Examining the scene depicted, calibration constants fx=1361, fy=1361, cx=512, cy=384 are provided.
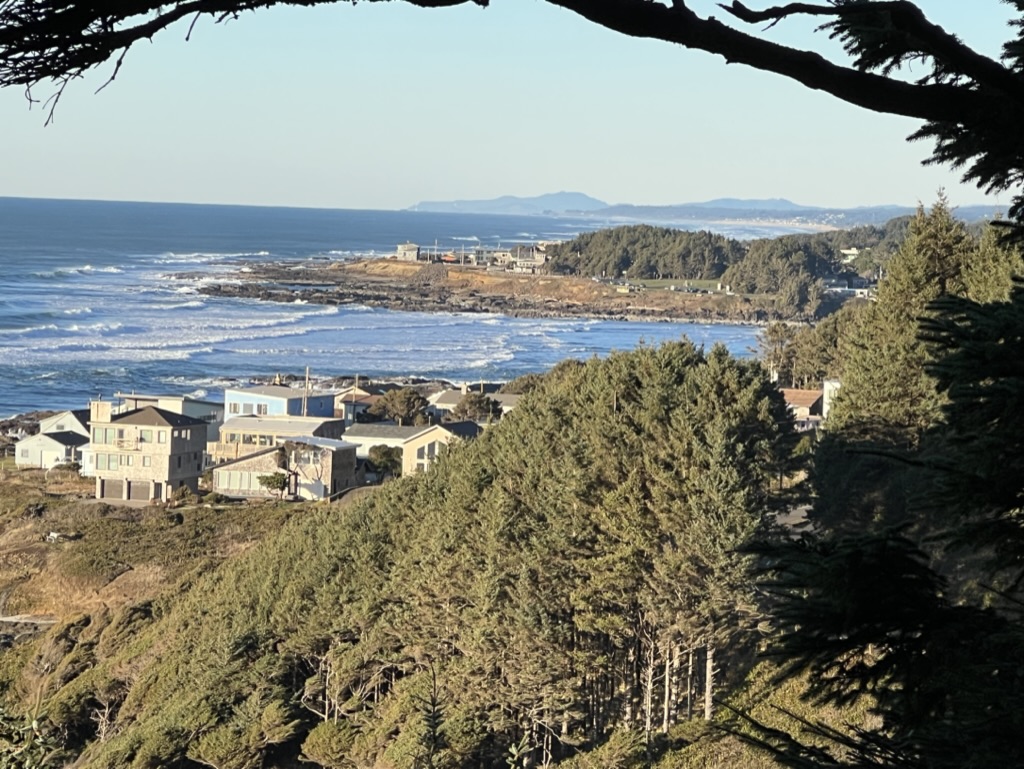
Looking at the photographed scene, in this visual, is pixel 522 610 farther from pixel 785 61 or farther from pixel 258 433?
pixel 258 433

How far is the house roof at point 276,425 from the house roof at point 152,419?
3355 millimetres

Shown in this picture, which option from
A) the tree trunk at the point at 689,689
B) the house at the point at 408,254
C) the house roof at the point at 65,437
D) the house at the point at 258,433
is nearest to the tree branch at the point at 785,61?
the tree trunk at the point at 689,689

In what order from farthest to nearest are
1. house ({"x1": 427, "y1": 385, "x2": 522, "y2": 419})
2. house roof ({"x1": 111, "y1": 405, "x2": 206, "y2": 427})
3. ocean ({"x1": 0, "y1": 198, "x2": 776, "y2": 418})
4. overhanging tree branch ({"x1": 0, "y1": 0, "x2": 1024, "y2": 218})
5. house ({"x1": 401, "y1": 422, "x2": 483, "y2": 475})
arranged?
ocean ({"x1": 0, "y1": 198, "x2": 776, "y2": 418}) < house ({"x1": 427, "y1": 385, "x2": 522, "y2": 419}) < house ({"x1": 401, "y1": 422, "x2": 483, "y2": 475}) < house roof ({"x1": 111, "y1": 405, "x2": 206, "y2": 427}) < overhanging tree branch ({"x1": 0, "y1": 0, "x2": 1024, "y2": 218})

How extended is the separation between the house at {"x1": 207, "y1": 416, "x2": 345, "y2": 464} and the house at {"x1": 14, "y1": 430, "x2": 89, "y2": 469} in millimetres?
4290

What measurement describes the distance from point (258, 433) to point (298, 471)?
14.8 ft

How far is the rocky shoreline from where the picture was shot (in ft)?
332

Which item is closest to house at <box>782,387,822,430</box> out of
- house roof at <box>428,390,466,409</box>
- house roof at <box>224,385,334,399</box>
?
house roof at <box>428,390,466,409</box>

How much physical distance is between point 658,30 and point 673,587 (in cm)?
1338

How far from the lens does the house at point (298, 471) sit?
118 feet

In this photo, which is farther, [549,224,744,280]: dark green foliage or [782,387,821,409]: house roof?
[549,224,744,280]: dark green foliage

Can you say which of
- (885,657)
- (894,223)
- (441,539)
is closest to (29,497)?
(441,539)

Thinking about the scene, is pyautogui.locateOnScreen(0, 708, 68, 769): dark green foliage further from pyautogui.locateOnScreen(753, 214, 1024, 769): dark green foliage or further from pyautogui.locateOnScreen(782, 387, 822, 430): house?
pyautogui.locateOnScreen(782, 387, 822, 430): house

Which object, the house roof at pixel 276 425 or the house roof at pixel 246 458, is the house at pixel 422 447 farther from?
the house roof at pixel 246 458

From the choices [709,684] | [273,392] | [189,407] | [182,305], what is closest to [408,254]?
[182,305]
